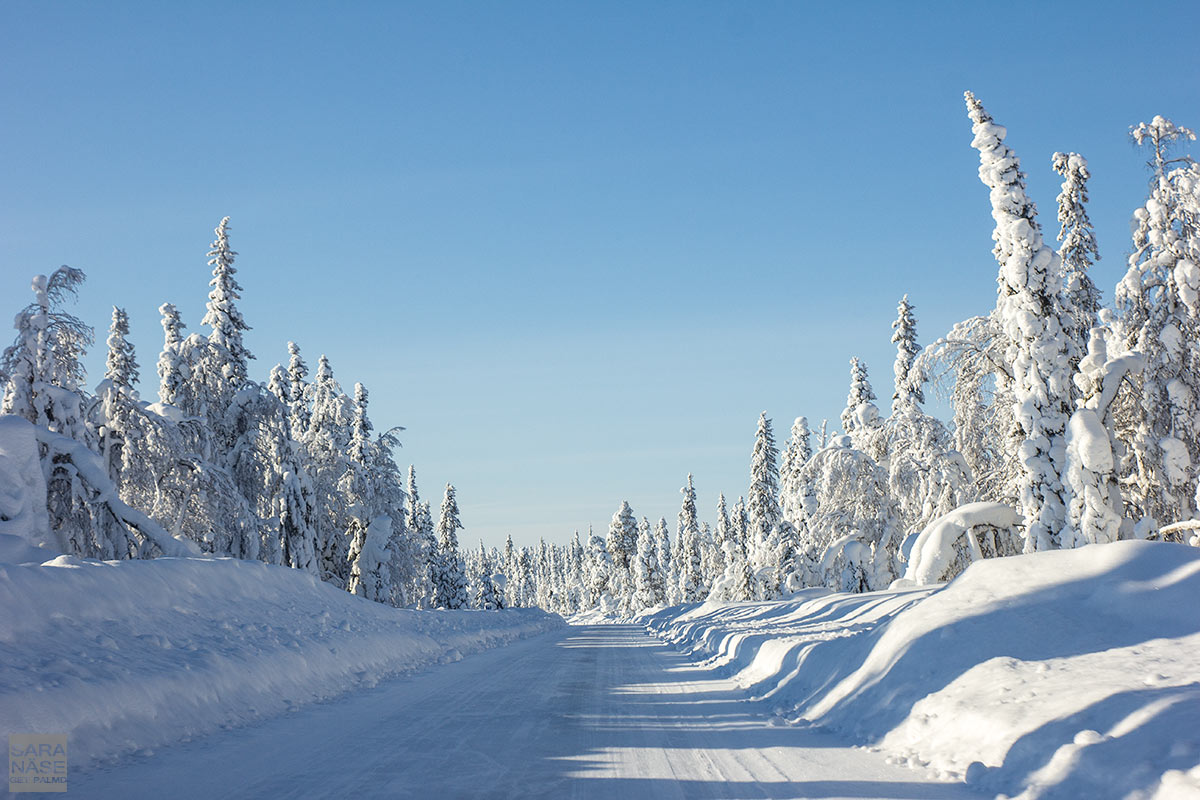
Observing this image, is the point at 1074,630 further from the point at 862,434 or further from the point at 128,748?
the point at 862,434

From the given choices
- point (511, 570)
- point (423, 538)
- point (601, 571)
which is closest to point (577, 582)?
point (511, 570)

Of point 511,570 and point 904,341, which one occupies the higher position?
point 904,341

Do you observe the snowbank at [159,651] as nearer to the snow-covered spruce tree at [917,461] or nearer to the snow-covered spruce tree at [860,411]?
the snow-covered spruce tree at [917,461]

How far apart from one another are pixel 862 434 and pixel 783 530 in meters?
13.0

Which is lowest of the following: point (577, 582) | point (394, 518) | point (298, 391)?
point (577, 582)

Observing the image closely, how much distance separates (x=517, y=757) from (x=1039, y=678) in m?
4.74

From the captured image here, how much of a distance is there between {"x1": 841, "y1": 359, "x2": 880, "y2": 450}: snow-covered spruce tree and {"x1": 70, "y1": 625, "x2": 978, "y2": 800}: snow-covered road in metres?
31.9

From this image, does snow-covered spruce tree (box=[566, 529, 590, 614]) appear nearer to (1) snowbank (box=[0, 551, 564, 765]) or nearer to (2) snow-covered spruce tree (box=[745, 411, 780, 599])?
(2) snow-covered spruce tree (box=[745, 411, 780, 599])

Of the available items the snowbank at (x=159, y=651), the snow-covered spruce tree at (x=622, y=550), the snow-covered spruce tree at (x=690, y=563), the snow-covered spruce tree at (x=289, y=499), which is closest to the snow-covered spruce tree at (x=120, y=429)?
the snowbank at (x=159, y=651)

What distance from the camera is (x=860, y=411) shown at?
42969 millimetres

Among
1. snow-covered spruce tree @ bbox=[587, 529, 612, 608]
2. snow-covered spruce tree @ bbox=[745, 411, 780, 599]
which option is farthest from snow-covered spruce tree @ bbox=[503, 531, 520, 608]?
snow-covered spruce tree @ bbox=[745, 411, 780, 599]

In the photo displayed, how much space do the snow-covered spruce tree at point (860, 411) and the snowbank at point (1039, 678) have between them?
30685 millimetres

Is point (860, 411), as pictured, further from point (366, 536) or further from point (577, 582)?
point (577, 582)

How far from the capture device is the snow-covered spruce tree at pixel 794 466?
45.1 m
